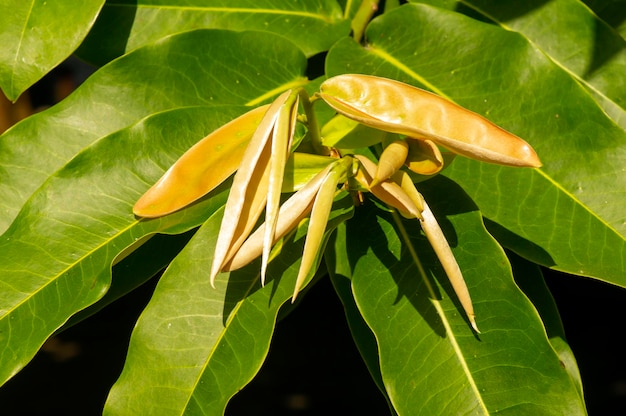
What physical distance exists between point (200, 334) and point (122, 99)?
13.2 inches

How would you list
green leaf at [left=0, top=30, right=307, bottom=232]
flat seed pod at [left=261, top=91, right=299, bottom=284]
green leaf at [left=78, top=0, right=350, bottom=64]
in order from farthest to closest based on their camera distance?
green leaf at [left=78, top=0, right=350, bottom=64] → green leaf at [left=0, top=30, right=307, bottom=232] → flat seed pod at [left=261, top=91, right=299, bottom=284]

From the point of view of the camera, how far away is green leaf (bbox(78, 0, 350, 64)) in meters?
1.06

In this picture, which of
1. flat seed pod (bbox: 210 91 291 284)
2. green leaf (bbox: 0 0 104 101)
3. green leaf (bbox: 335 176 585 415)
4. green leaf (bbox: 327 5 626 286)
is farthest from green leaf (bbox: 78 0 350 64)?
flat seed pod (bbox: 210 91 291 284)

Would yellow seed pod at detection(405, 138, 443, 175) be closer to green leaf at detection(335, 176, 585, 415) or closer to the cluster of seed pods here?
the cluster of seed pods

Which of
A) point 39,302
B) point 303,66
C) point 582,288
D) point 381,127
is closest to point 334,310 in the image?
point 582,288

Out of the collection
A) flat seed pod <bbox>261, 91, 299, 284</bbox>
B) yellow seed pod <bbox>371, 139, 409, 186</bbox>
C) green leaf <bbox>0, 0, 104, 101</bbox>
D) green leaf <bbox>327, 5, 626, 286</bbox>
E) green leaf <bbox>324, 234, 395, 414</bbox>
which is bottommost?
green leaf <bbox>324, 234, 395, 414</bbox>

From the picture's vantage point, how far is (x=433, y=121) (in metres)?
0.68

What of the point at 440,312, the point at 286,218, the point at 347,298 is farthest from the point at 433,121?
the point at 347,298

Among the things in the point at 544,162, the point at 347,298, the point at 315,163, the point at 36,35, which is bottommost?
the point at 347,298

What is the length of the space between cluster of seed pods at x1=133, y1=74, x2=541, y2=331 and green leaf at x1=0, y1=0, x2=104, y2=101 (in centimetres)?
29

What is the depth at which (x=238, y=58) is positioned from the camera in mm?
993

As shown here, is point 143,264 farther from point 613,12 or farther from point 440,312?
point 613,12

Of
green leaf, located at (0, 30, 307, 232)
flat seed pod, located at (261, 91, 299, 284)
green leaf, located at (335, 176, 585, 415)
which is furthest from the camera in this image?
green leaf, located at (0, 30, 307, 232)

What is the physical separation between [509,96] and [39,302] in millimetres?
619
